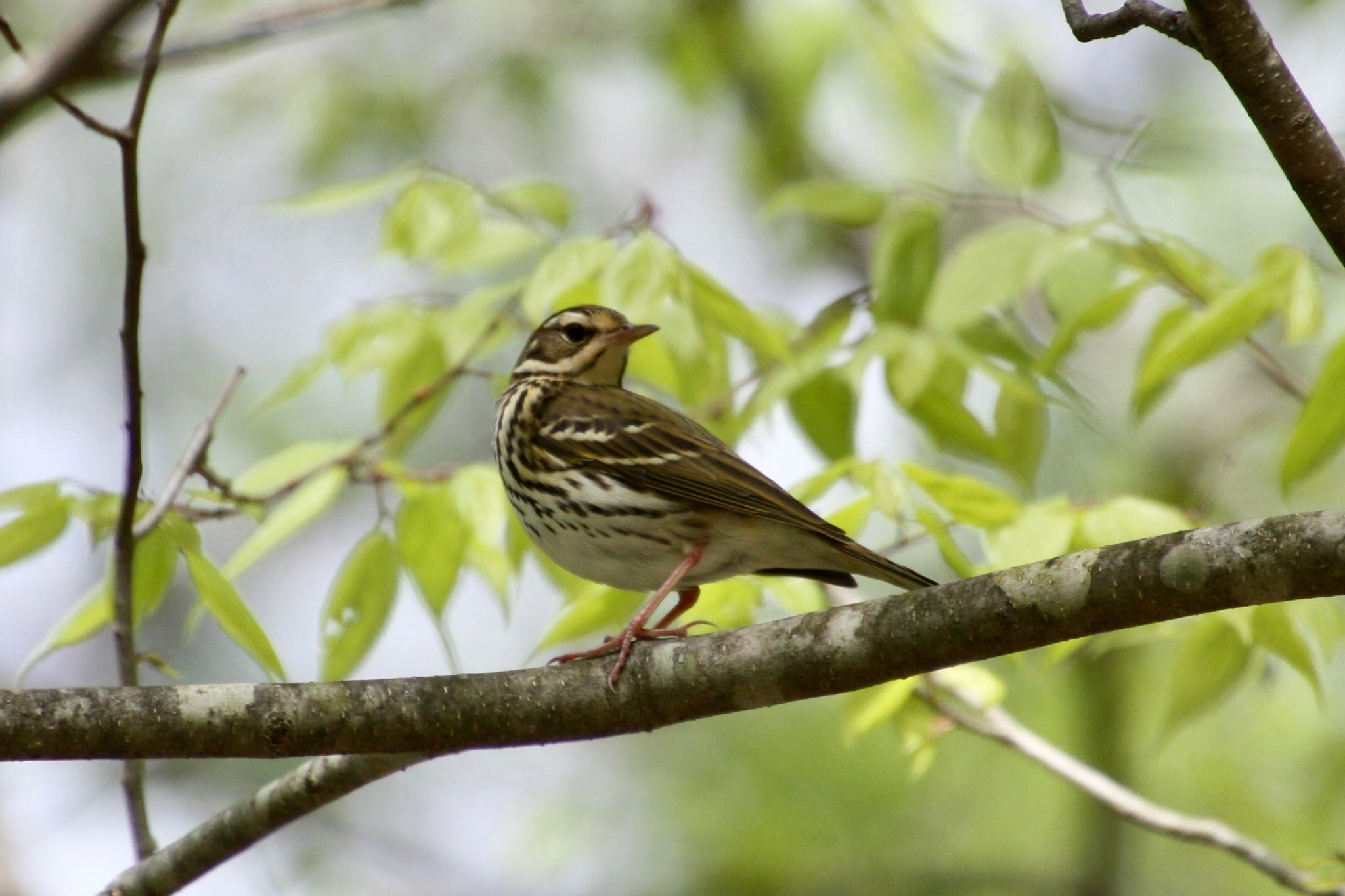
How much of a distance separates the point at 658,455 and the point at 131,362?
81.7 inches

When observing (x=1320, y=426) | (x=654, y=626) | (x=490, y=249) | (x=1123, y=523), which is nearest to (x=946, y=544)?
(x=1123, y=523)

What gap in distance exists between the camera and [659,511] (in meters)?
4.87

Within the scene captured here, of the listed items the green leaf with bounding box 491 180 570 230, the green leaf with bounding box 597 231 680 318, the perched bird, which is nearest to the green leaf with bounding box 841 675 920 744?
the perched bird

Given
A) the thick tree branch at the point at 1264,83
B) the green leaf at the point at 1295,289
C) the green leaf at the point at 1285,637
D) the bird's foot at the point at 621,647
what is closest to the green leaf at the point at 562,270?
the bird's foot at the point at 621,647

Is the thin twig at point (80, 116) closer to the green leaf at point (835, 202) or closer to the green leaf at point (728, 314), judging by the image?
the green leaf at point (728, 314)

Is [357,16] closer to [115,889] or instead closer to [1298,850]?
[115,889]

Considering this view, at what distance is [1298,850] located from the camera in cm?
817

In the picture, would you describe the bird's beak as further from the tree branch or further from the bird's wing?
the tree branch

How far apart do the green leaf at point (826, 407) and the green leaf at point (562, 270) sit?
884 mm

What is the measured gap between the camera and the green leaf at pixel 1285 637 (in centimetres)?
399

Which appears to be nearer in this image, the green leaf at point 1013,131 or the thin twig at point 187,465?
the thin twig at point 187,465

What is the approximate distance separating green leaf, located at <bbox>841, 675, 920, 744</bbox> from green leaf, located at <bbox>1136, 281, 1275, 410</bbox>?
54.8 inches

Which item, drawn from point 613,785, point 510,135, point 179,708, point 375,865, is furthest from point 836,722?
point 179,708

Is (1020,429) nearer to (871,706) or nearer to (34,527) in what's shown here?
(871,706)
